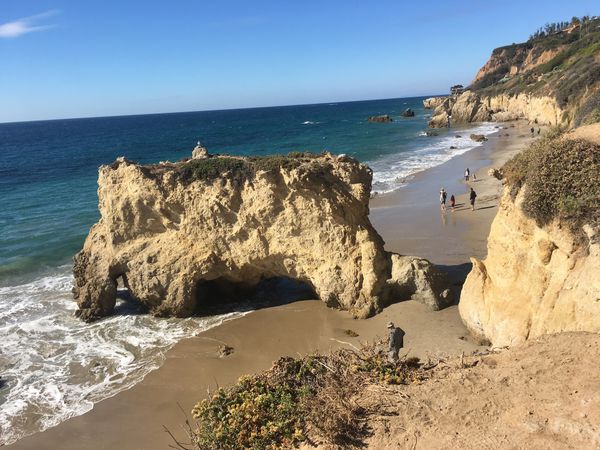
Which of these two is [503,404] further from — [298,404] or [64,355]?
[64,355]

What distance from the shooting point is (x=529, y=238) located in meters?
10.9

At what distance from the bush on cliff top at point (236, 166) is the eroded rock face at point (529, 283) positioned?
22.3ft

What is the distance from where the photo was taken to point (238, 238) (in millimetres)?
16172

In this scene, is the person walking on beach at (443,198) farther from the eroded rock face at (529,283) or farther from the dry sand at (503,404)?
the dry sand at (503,404)

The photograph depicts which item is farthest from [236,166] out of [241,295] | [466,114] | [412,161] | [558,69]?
[466,114]

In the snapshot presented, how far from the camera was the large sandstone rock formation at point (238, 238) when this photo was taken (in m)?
15.3

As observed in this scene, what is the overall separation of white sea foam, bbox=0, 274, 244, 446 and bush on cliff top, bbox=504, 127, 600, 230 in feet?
33.5

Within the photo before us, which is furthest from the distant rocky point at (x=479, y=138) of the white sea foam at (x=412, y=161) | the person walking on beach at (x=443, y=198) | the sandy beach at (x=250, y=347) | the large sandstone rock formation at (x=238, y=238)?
the large sandstone rock formation at (x=238, y=238)

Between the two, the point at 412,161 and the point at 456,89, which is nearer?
the point at 412,161

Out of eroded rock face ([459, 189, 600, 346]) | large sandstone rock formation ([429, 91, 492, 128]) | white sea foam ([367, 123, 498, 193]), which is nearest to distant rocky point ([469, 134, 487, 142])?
white sea foam ([367, 123, 498, 193])

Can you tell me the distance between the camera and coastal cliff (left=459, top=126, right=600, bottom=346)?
9.04 m

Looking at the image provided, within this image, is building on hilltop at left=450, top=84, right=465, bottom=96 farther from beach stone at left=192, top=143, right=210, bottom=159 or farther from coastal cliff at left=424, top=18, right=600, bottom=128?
beach stone at left=192, top=143, right=210, bottom=159

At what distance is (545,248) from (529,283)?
1005 mm

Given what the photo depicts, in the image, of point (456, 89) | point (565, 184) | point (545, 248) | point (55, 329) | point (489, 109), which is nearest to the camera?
point (565, 184)
